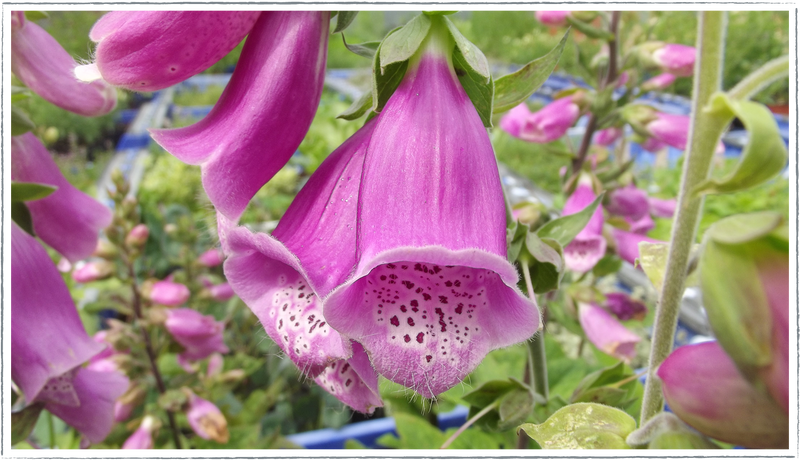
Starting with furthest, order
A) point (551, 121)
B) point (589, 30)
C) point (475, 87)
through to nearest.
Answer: point (551, 121) → point (589, 30) → point (475, 87)

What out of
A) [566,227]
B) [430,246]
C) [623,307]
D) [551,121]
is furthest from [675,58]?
[430,246]

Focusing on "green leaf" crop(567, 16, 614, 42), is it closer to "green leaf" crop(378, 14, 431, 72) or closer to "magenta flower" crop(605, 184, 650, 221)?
"magenta flower" crop(605, 184, 650, 221)

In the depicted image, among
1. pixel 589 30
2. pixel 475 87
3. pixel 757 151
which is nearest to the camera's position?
pixel 757 151

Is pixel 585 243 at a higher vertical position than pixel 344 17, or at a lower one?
lower

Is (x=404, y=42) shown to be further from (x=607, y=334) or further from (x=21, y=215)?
(x=607, y=334)

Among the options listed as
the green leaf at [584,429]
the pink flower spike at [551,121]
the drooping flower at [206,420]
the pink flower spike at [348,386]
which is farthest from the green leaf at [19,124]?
the pink flower spike at [551,121]

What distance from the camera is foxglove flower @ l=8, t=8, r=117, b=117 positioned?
1.43 ft

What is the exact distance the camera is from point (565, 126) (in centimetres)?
87

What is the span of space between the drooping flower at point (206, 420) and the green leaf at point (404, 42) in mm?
762

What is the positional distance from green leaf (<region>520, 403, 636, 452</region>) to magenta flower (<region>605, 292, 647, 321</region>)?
63 cm

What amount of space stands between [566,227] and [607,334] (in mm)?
483

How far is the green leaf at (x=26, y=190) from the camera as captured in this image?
1.34ft

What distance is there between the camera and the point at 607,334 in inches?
33.0

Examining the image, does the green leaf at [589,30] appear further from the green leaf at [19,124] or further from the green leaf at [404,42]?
the green leaf at [19,124]
